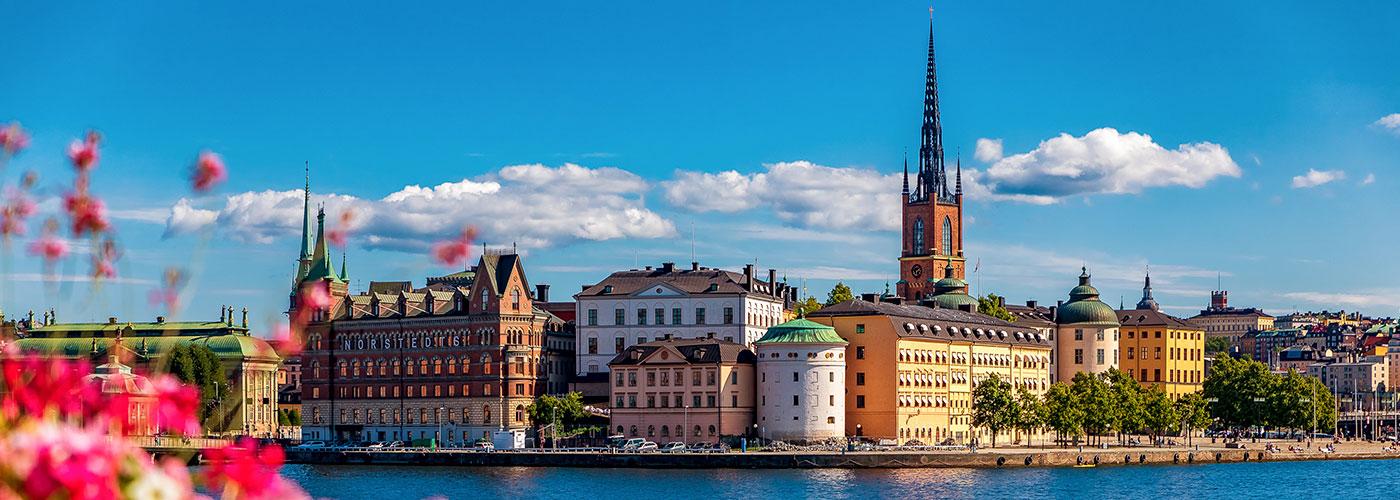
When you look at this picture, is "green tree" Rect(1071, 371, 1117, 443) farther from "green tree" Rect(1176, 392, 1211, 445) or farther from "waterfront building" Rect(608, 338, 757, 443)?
"waterfront building" Rect(608, 338, 757, 443)

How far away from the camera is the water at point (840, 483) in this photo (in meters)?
93.2

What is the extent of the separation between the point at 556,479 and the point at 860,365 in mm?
28439

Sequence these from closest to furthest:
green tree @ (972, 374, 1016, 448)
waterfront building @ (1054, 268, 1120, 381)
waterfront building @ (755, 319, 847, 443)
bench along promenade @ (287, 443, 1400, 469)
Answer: bench along promenade @ (287, 443, 1400, 469) < waterfront building @ (755, 319, 847, 443) < green tree @ (972, 374, 1016, 448) < waterfront building @ (1054, 268, 1120, 381)

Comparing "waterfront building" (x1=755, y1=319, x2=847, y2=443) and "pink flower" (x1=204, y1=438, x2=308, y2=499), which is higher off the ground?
"pink flower" (x1=204, y1=438, x2=308, y2=499)

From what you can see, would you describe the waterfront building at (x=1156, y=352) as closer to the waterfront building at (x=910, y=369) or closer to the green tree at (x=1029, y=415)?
the waterfront building at (x=910, y=369)

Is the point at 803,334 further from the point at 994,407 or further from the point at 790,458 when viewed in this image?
the point at 994,407

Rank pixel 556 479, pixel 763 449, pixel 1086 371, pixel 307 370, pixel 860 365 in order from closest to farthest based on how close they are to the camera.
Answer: pixel 556 479 < pixel 763 449 < pixel 860 365 < pixel 307 370 < pixel 1086 371

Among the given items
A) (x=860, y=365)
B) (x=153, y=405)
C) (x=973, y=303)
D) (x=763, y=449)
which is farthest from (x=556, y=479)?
(x=153, y=405)

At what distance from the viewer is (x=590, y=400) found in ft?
447

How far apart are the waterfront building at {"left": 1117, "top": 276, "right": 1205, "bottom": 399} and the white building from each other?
36.7 meters

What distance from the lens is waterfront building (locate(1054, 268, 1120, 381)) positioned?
522ft

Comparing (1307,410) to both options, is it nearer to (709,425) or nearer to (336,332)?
(709,425)

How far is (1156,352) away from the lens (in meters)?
163

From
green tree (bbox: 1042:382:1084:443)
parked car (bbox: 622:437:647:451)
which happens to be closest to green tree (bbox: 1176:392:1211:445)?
green tree (bbox: 1042:382:1084:443)
